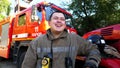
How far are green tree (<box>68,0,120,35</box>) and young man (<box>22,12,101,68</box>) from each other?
54.2 feet

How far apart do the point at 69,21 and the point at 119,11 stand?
11.8 metres

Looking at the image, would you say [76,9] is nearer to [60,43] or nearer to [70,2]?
[70,2]

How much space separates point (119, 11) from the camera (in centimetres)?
2092

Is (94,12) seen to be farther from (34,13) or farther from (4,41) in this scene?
(34,13)

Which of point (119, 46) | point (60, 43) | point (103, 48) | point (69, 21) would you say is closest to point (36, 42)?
point (60, 43)

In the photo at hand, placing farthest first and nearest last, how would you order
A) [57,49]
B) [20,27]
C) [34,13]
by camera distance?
[20,27], [34,13], [57,49]

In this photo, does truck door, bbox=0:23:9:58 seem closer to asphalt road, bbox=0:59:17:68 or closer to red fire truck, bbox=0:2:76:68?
red fire truck, bbox=0:2:76:68

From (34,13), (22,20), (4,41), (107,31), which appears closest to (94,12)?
(4,41)

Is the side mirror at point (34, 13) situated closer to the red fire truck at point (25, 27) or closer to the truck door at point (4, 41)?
the red fire truck at point (25, 27)

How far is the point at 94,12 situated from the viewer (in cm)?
2120

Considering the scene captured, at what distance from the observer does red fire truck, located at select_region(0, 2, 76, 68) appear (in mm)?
8508

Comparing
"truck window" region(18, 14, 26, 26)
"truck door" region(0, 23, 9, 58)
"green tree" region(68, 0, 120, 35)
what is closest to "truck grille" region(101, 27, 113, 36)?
"truck window" region(18, 14, 26, 26)

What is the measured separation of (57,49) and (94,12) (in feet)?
59.9

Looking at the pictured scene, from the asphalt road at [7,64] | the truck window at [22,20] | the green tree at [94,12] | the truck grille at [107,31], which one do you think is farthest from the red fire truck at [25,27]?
the green tree at [94,12]
